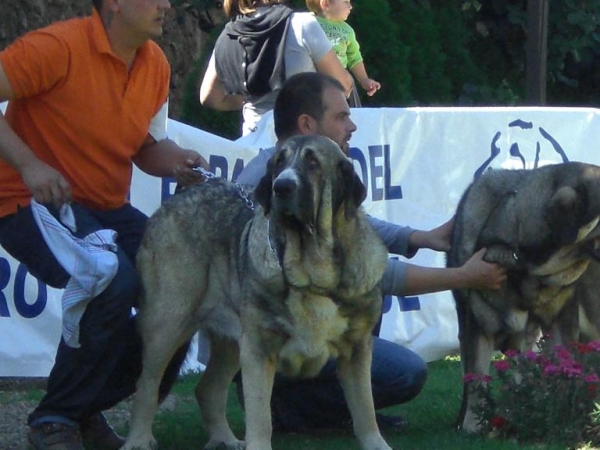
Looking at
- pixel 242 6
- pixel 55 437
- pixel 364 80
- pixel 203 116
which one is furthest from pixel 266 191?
pixel 203 116

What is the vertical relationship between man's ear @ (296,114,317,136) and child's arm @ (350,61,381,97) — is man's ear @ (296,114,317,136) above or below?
above

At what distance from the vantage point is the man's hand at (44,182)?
506cm

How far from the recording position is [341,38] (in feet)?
29.9

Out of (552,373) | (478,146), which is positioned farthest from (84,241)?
(478,146)

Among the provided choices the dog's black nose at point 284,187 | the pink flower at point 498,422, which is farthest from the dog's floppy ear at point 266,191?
the pink flower at point 498,422

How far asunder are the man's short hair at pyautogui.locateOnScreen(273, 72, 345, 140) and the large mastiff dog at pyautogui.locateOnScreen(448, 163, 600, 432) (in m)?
0.97

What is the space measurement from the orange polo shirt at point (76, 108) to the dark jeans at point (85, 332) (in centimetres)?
14

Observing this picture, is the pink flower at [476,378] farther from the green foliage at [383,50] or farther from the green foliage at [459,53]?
the green foliage at [383,50]

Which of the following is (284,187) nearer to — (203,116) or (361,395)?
(361,395)

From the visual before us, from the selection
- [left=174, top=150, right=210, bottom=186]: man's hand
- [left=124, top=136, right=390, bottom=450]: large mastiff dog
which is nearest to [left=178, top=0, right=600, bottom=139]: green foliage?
[left=174, top=150, right=210, bottom=186]: man's hand

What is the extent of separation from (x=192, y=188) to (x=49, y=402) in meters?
1.08

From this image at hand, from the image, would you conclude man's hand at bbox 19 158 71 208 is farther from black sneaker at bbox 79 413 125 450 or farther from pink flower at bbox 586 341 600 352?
pink flower at bbox 586 341 600 352

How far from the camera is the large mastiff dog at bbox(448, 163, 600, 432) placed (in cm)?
579

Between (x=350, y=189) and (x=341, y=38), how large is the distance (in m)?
4.37
